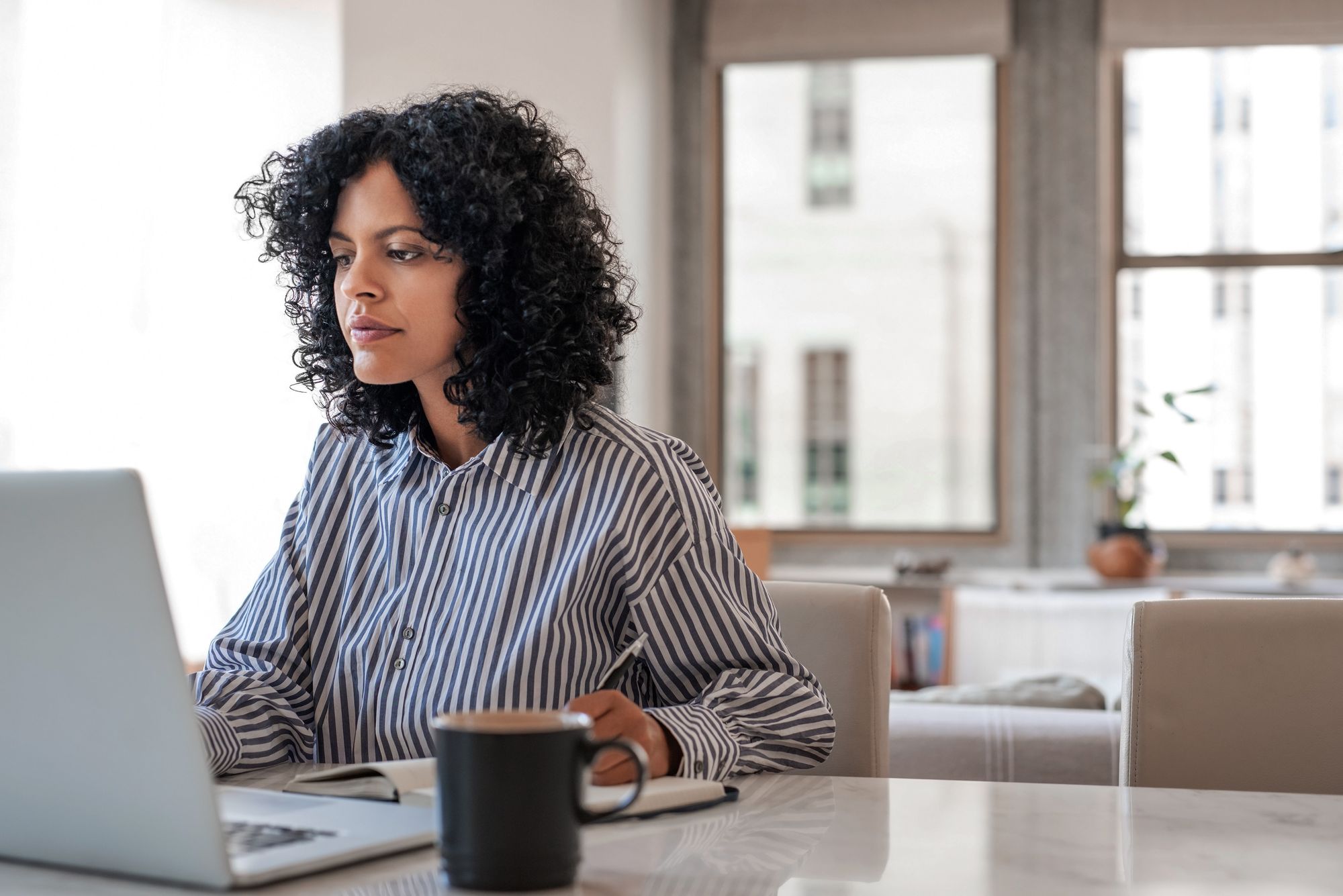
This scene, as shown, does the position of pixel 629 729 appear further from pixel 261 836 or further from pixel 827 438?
pixel 827 438

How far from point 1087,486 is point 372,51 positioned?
9.53ft

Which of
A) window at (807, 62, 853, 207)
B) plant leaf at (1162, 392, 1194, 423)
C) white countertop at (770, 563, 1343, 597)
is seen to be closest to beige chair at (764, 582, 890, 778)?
white countertop at (770, 563, 1343, 597)

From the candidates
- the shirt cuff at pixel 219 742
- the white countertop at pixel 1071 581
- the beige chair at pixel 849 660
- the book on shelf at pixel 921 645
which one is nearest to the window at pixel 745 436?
the white countertop at pixel 1071 581

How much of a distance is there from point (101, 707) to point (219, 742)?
384 millimetres

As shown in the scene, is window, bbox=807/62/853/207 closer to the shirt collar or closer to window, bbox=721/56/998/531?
window, bbox=721/56/998/531

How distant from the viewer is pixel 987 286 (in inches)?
200

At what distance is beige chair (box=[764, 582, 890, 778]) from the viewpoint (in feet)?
4.62

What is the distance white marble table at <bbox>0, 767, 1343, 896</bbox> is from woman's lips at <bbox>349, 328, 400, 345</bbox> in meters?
0.48

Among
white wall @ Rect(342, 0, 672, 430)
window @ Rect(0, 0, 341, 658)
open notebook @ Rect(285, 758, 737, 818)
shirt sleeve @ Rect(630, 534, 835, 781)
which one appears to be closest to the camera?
open notebook @ Rect(285, 758, 737, 818)

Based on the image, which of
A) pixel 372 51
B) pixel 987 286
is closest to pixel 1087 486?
pixel 987 286

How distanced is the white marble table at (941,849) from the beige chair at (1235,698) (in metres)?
0.25

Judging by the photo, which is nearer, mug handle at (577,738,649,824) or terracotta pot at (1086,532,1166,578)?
mug handle at (577,738,649,824)

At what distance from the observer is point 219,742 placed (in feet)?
3.47

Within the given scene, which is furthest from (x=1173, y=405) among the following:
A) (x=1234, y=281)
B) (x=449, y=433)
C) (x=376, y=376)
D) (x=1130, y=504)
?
(x=376, y=376)
